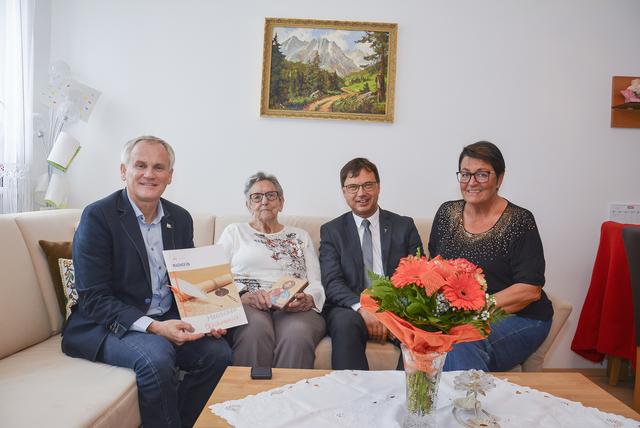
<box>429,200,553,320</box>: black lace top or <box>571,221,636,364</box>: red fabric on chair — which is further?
<box>571,221,636,364</box>: red fabric on chair

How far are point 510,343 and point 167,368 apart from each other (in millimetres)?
1310

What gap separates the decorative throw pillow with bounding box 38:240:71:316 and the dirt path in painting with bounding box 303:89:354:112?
1.54 metres

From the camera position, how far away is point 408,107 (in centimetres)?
271

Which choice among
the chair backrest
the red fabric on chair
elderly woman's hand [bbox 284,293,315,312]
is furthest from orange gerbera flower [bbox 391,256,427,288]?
the red fabric on chair

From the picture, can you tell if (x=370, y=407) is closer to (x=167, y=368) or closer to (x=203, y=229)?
(x=167, y=368)

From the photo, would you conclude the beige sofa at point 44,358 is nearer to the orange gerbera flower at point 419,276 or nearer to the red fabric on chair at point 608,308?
the red fabric on chair at point 608,308

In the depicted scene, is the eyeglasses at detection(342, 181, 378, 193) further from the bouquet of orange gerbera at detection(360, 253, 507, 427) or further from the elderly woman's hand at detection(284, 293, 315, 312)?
the bouquet of orange gerbera at detection(360, 253, 507, 427)

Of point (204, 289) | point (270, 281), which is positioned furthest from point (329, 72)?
point (204, 289)

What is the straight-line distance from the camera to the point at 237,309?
173cm

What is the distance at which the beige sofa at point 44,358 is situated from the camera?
Result: 1.20 m

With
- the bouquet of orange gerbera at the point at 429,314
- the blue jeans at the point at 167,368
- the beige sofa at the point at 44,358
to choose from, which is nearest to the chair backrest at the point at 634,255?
the beige sofa at the point at 44,358

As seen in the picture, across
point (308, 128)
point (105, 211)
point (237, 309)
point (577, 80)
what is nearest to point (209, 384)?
point (237, 309)

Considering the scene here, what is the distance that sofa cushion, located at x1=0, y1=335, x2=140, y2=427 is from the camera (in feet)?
3.79

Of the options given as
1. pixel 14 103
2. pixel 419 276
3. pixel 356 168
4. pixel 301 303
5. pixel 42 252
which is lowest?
pixel 301 303
